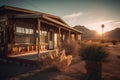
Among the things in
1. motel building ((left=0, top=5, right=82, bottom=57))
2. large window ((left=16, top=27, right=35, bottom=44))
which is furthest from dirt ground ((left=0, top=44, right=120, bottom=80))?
large window ((left=16, top=27, right=35, bottom=44))

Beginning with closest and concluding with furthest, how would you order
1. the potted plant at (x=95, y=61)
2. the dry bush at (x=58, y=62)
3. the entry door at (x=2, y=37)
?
1. the potted plant at (x=95, y=61)
2. the dry bush at (x=58, y=62)
3. the entry door at (x=2, y=37)

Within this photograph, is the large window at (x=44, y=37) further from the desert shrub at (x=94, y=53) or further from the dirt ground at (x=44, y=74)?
the desert shrub at (x=94, y=53)

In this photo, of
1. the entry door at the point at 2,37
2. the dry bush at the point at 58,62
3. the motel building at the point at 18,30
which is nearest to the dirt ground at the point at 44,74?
the dry bush at the point at 58,62

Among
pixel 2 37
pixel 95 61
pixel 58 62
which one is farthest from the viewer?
pixel 2 37

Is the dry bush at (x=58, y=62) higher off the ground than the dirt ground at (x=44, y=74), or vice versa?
the dry bush at (x=58, y=62)

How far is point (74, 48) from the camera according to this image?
11141mm

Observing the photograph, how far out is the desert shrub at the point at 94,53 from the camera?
507 centimetres

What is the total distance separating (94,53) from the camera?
5.13 metres

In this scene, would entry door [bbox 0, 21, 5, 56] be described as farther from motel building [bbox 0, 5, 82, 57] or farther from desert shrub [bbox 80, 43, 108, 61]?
desert shrub [bbox 80, 43, 108, 61]

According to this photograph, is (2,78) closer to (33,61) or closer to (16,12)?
(33,61)

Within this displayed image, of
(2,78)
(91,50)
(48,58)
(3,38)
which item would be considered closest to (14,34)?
(3,38)

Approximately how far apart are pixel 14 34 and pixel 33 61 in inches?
133

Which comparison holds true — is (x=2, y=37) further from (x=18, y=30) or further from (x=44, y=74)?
(x=44, y=74)

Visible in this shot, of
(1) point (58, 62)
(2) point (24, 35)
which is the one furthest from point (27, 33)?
(1) point (58, 62)
